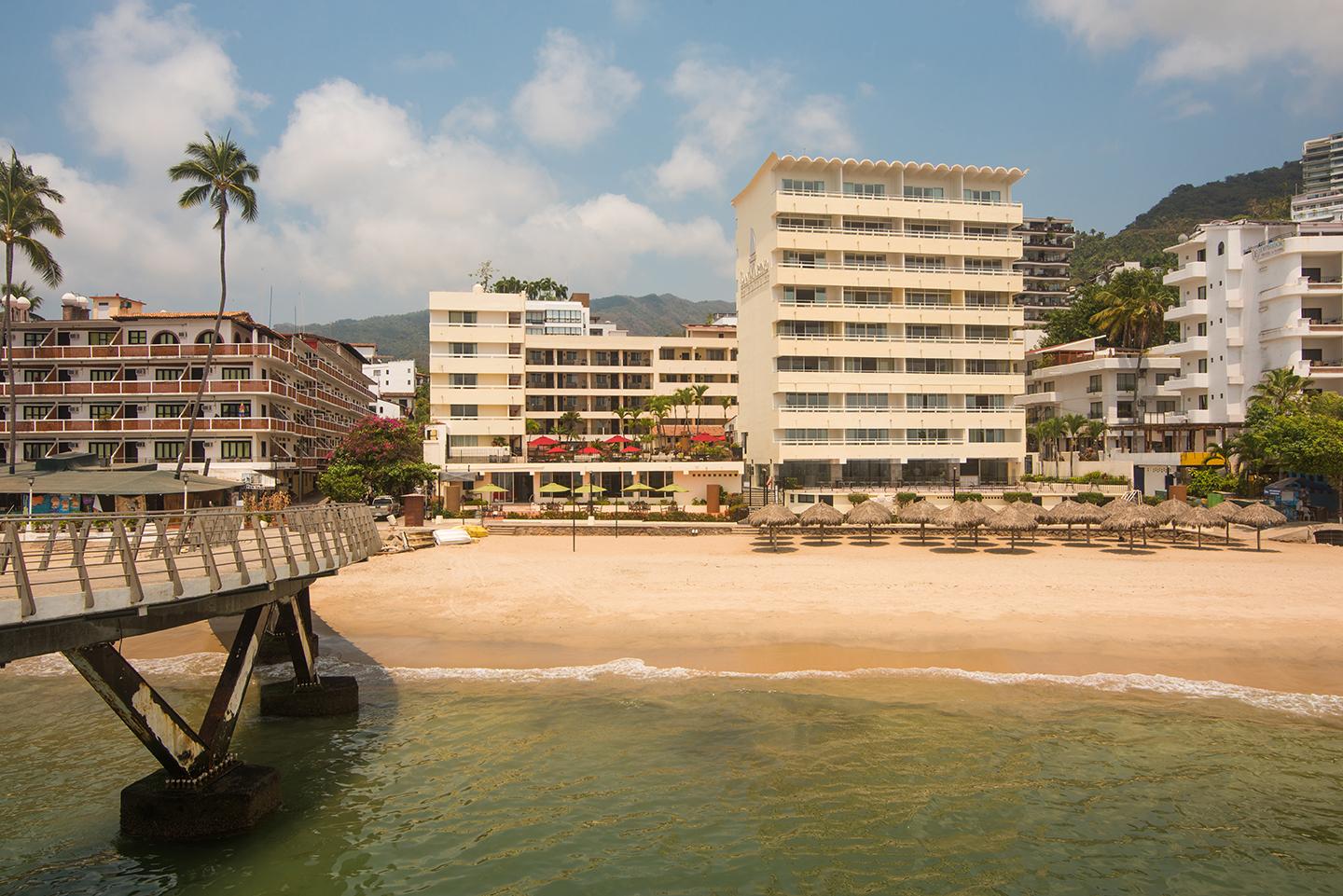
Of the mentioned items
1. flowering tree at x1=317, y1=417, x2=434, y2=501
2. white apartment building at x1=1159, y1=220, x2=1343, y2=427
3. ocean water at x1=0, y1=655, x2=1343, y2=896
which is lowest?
ocean water at x1=0, y1=655, x2=1343, y2=896

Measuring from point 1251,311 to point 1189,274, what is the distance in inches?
210

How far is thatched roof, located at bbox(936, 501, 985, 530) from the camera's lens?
4509 cm

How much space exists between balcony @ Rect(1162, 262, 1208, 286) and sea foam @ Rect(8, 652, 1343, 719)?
54064mm

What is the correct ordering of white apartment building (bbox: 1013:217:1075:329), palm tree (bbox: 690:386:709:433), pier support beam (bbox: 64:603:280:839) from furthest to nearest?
white apartment building (bbox: 1013:217:1075:329) → palm tree (bbox: 690:386:709:433) → pier support beam (bbox: 64:603:280:839)

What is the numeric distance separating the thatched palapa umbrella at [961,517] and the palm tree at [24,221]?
52781mm

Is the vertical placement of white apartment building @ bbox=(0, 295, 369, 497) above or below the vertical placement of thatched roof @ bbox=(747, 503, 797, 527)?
above

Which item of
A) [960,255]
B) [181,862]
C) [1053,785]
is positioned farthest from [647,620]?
[960,255]

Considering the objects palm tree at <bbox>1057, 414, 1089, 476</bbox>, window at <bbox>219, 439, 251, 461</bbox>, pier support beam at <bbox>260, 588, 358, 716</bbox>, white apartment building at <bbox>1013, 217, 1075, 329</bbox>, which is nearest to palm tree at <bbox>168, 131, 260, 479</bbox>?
window at <bbox>219, 439, 251, 461</bbox>

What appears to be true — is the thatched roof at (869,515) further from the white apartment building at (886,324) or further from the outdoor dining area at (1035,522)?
the white apartment building at (886,324)

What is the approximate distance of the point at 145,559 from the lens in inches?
630

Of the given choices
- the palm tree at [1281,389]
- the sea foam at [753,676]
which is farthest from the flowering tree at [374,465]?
the palm tree at [1281,389]

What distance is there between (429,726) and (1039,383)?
79223mm

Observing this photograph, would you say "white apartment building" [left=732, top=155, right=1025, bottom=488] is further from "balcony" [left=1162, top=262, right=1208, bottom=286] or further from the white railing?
"balcony" [left=1162, top=262, right=1208, bottom=286]

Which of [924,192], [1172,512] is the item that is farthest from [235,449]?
[1172,512]
